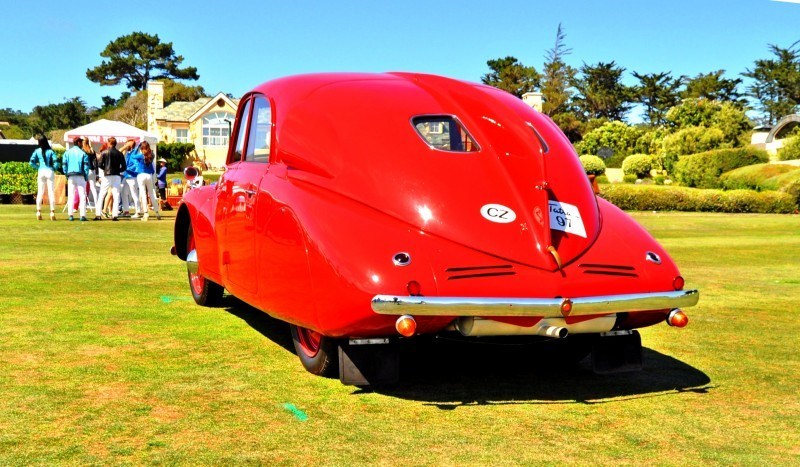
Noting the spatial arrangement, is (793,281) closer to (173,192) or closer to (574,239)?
(574,239)

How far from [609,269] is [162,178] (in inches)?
886

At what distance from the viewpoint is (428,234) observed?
516 cm

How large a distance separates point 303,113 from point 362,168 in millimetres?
796

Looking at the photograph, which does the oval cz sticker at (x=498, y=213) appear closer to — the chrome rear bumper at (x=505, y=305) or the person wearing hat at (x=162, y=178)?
the chrome rear bumper at (x=505, y=305)

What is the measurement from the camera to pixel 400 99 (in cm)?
591

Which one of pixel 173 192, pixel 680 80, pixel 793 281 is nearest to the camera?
pixel 793 281

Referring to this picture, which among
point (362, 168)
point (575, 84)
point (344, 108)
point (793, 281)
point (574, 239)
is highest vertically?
point (575, 84)

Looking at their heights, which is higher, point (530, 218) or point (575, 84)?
point (575, 84)

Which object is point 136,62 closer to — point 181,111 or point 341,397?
point 181,111

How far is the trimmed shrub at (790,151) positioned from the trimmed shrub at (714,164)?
11.4 ft

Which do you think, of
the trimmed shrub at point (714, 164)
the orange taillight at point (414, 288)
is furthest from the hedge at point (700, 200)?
the orange taillight at point (414, 288)

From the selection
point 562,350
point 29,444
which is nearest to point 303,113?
point 562,350

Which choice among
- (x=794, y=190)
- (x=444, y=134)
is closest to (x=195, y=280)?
(x=444, y=134)

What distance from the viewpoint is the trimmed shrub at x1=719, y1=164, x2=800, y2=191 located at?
128 feet
